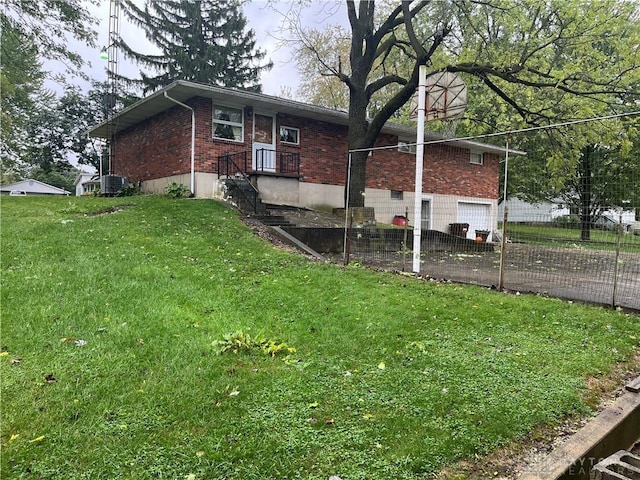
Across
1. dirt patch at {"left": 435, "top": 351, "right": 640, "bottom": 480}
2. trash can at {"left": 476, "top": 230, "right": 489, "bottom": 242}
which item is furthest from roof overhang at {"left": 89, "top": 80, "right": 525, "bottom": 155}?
dirt patch at {"left": 435, "top": 351, "right": 640, "bottom": 480}

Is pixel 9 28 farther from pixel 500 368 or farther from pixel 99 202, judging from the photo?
pixel 500 368

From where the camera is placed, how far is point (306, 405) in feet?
9.50

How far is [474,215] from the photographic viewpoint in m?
20.2

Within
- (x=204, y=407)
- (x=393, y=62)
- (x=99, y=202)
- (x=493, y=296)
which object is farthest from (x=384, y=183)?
(x=204, y=407)

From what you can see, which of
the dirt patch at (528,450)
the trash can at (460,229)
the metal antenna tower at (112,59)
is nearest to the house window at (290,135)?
the trash can at (460,229)

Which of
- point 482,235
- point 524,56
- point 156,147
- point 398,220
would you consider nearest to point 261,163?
point 156,147

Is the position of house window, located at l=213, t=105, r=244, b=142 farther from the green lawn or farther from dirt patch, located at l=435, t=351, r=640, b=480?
dirt patch, located at l=435, t=351, r=640, b=480

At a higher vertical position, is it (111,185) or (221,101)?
(221,101)

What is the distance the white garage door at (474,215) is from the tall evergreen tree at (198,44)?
18.5m

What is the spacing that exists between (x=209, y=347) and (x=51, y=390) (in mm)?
1178

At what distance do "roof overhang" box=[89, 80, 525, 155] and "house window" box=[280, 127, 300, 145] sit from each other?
22.7 inches

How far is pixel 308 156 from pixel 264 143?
1866mm

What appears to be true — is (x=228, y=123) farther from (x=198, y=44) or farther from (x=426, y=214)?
(x=198, y=44)

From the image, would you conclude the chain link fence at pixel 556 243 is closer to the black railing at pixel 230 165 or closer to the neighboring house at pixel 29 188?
the black railing at pixel 230 165
